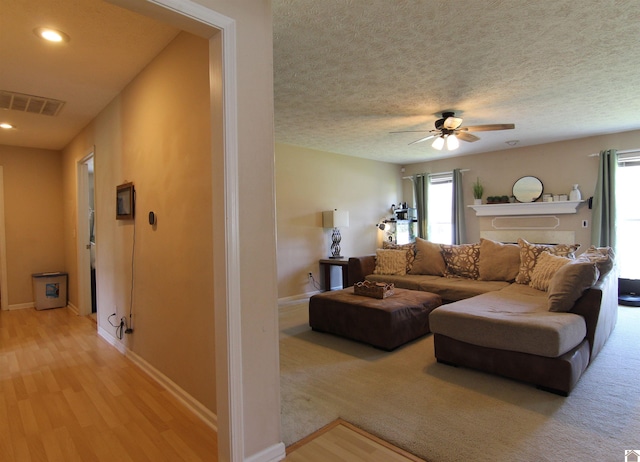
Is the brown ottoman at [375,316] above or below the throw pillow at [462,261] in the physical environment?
below

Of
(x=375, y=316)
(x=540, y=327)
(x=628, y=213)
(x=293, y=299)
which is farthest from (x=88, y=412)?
(x=628, y=213)

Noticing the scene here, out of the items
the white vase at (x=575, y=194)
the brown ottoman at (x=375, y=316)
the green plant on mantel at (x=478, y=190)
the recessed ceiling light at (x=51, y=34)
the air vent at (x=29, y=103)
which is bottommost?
the brown ottoman at (x=375, y=316)

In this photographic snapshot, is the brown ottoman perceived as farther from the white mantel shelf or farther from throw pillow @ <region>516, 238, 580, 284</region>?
the white mantel shelf

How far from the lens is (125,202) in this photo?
3021mm

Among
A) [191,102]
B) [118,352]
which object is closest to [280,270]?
[118,352]

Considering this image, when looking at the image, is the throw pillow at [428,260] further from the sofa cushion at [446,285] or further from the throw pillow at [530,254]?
the throw pillow at [530,254]

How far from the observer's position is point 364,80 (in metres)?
3.10

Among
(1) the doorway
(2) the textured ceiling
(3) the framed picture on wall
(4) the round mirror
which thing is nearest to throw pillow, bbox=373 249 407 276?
(2) the textured ceiling

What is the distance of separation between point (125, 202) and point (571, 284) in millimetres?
3698

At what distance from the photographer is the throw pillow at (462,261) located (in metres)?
4.60

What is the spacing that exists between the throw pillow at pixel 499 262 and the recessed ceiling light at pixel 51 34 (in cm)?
469

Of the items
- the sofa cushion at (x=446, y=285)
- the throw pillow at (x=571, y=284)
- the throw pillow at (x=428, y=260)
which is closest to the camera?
the throw pillow at (x=571, y=284)

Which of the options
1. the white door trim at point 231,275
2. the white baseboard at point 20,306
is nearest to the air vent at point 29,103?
the white door trim at point 231,275

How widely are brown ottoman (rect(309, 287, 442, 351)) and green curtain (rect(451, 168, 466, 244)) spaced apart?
10.7 feet
